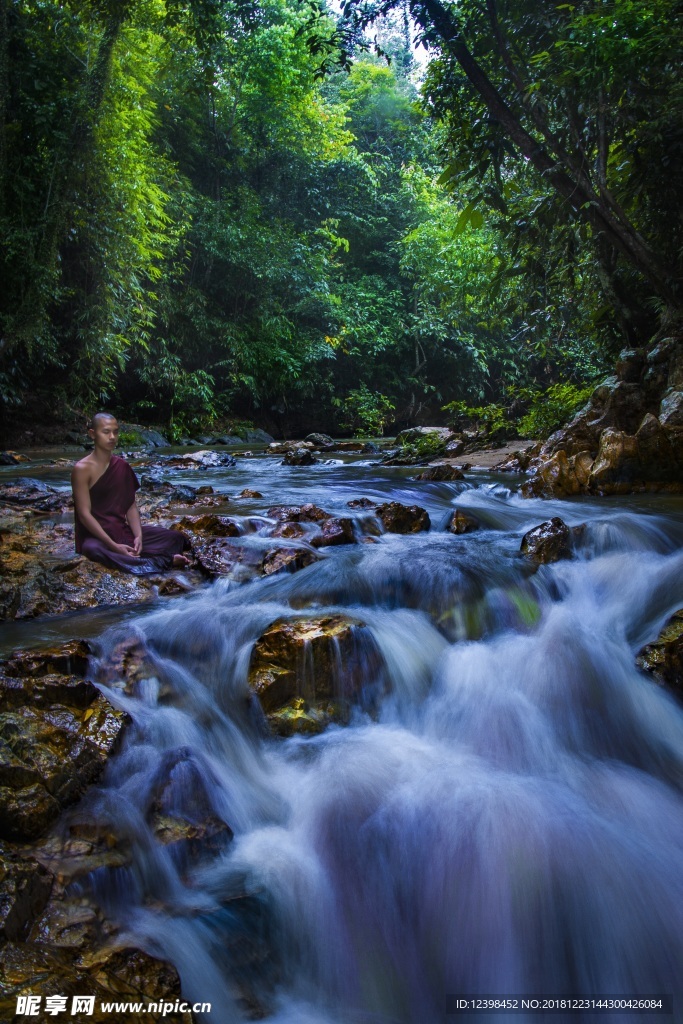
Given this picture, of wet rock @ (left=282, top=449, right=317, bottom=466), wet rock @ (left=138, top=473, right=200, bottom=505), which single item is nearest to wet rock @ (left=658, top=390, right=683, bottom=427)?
wet rock @ (left=138, top=473, right=200, bottom=505)

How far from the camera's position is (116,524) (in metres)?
4.13

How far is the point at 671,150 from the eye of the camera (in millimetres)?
7004

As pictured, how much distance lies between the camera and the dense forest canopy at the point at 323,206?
7.60 m

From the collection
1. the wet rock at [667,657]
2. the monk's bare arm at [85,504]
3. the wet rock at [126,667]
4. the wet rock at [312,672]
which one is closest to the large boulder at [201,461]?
the monk's bare arm at [85,504]

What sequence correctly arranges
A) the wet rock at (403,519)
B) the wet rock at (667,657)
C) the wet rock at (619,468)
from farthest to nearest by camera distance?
the wet rock at (619,468) < the wet rock at (403,519) < the wet rock at (667,657)

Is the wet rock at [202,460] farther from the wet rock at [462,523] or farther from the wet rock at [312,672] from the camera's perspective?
the wet rock at [312,672]

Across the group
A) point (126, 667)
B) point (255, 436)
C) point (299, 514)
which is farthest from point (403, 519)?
point (255, 436)

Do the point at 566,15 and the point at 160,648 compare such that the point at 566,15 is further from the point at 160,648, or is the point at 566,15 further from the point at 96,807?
the point at 96,807

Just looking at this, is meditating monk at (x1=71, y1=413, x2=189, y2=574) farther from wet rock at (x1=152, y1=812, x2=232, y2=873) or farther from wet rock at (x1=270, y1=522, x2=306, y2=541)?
wet rock at (x1=152, y1=812, x2=232, y2=873)

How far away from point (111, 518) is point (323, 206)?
20.5 meters

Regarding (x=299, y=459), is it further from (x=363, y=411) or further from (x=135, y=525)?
(x=363, y=411)

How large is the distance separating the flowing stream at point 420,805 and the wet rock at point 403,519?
1452 millimetres

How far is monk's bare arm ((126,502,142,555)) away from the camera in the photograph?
4176 mm

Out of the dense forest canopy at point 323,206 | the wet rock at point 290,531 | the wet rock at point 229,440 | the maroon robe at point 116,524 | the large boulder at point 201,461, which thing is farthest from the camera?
the wet rock at point 229,440
